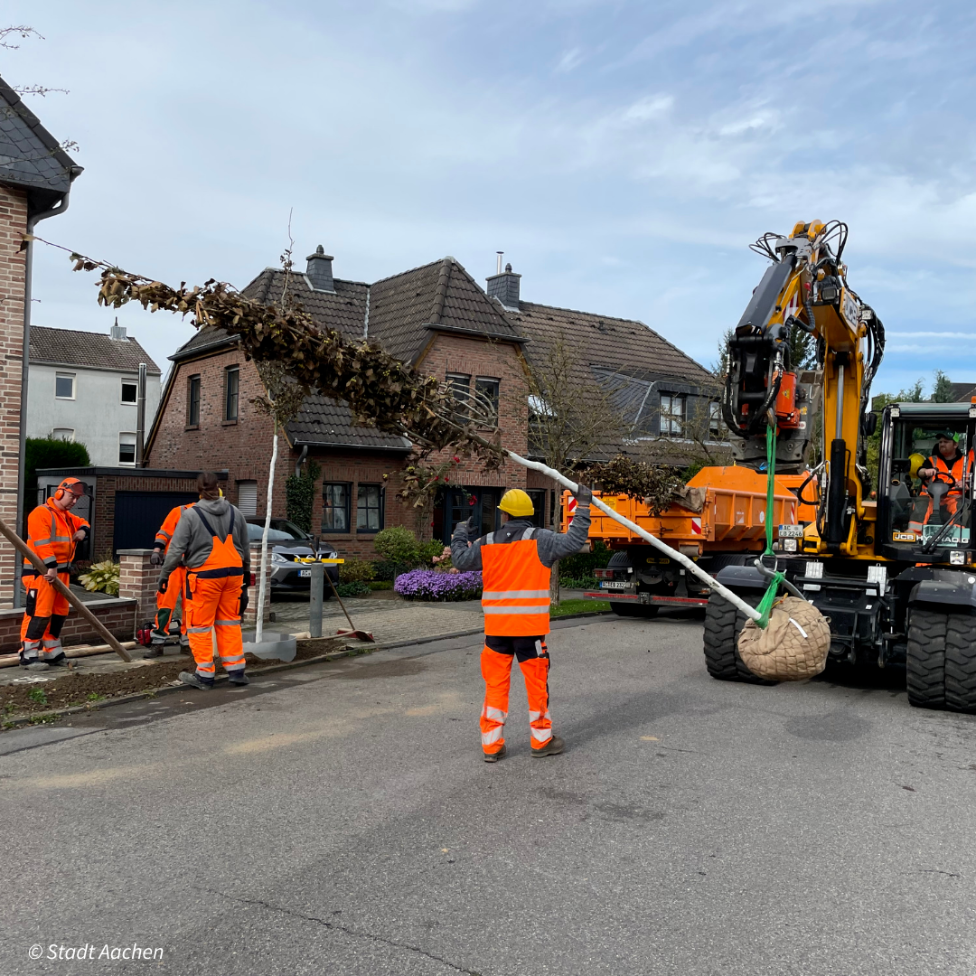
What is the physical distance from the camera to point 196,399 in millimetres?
24719

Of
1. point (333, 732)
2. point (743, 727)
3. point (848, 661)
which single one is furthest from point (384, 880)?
point (848, 661)

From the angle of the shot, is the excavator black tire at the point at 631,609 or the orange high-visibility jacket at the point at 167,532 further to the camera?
the excavator black tire at the point at 631,609

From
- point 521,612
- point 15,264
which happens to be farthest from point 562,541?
point 15,264

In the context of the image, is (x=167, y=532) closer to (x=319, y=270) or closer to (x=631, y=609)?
(x=631, y=609)

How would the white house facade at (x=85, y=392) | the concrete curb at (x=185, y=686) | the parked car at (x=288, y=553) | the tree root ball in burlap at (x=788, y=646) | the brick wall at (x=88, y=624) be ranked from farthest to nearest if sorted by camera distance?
the white house facade at (x=85, y=392) < the parked car at (x=288, y=553) < the brick wall at (x=88, y=624) < the concrete curb at (x=185, y=686) < the tree root ball in burlap at (x=788, y=646)

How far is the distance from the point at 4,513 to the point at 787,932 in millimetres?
9147

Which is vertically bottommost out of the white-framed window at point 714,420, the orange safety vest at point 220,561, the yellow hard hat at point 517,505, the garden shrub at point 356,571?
the garden shrub at point 356,571

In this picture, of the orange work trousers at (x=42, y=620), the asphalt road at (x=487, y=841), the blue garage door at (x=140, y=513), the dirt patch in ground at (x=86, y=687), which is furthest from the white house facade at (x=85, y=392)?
the asphalt road at (x=487, y=841)

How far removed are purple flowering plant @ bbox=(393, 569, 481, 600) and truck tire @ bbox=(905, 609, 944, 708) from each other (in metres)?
9.78

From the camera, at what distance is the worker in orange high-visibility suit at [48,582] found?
29.1 ft

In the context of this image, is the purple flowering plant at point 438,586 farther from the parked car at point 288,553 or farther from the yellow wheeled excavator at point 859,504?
the yellow wheeled excavator at point 859,504

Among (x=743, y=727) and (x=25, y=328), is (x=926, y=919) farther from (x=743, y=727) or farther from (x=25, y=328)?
(x=25, y=328)

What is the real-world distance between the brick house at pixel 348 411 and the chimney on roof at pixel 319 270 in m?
0.03

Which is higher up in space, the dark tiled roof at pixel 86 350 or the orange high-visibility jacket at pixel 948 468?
the dark tiled roof at pixel 86 350
